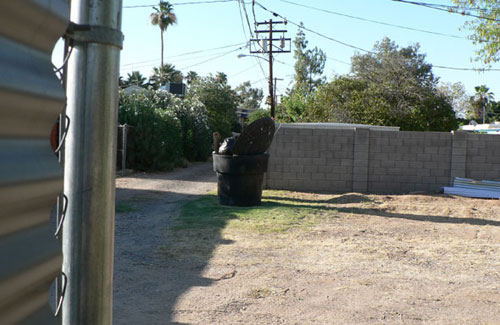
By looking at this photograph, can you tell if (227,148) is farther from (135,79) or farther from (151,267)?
(135,79)

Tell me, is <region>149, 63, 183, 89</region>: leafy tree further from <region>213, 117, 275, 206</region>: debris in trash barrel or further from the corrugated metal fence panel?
the corrugated metal fence panel

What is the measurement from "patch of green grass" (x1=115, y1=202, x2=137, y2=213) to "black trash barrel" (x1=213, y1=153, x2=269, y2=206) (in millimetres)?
1869

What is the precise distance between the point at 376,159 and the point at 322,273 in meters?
8.35

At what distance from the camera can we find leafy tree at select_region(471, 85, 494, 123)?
229ft

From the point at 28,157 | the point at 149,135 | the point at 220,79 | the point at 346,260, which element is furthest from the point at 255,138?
the point at 220,79

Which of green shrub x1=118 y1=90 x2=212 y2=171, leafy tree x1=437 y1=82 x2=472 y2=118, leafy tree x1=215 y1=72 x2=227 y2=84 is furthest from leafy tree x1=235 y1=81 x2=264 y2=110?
green shrub x1=118 y1=90 x2=212 y2=171

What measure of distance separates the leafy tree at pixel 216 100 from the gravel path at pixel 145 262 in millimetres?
20145

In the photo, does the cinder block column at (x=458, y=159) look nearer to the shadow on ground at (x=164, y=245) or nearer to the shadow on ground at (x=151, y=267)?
the shadow on ground at (x=164, y=245)

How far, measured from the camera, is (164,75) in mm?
56406

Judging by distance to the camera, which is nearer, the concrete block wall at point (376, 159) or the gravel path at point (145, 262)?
the gravel path at point (145, 262)

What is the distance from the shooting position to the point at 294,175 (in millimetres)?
13570

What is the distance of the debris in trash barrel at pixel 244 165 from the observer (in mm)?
10242

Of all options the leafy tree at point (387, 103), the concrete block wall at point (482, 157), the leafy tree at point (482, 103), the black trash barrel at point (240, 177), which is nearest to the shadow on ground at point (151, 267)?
the black trash barrel at point (240, 177)

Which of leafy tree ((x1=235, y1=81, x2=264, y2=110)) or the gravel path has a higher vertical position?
leafy tree ((x1=235, y1=81, x2=264, y2=110))
